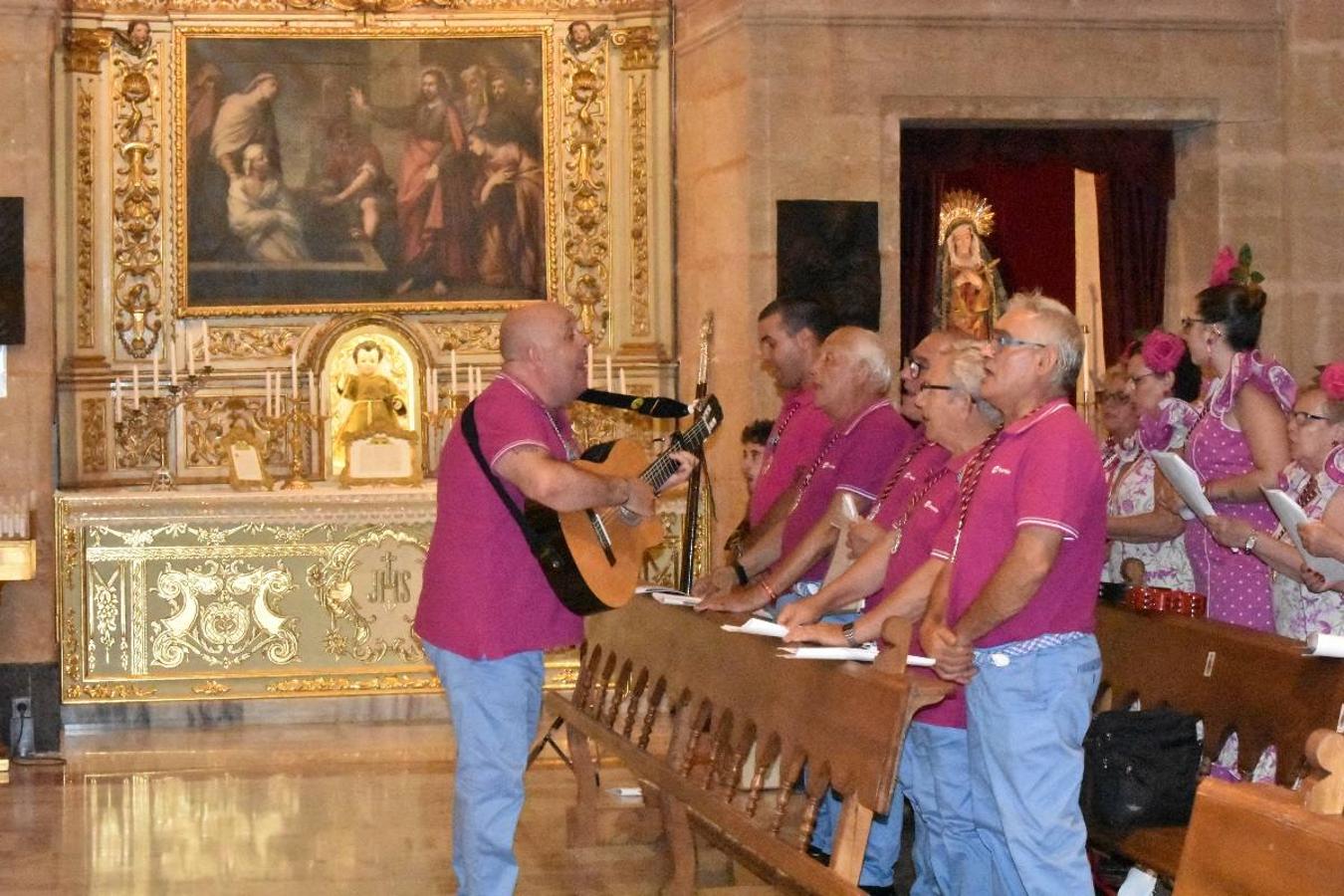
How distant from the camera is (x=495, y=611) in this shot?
553 cm

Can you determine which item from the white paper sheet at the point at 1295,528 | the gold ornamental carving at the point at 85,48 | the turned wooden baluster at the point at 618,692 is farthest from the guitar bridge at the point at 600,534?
the gold ornamental carving at the point at 85,48

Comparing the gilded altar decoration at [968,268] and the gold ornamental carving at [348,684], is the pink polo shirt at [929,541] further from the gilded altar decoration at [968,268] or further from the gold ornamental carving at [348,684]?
the gilded altar decoration at [968,268]

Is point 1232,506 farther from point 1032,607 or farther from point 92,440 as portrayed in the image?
point 92,440

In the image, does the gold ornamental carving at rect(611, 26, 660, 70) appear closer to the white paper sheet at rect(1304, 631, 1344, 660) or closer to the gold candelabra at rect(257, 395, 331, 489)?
the gold candelabra at rect(257, 395, 331, 489)

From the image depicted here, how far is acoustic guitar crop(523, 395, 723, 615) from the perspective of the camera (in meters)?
5.56

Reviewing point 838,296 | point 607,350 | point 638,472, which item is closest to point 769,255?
point 838,296

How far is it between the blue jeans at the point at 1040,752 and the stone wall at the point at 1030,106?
5.34m

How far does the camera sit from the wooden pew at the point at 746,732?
4.79 meters

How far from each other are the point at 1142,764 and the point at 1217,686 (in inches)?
13.2

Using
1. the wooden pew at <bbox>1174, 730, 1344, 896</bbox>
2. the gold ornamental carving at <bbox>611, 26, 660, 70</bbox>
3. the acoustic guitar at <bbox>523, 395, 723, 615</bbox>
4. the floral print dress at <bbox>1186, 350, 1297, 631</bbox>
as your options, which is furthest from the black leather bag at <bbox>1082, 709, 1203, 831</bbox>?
the gold ornamental carving at <bbox>611, 26, 660, 70</bbox>

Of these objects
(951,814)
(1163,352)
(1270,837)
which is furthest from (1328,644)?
(1163,352)

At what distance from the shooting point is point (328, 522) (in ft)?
34.0

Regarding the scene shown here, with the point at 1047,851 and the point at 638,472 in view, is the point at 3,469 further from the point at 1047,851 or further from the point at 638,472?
the point at 1047,851

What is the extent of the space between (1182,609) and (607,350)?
582 centimetres
